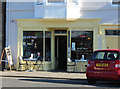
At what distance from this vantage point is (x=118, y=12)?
53.9 ft

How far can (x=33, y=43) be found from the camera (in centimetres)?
1712

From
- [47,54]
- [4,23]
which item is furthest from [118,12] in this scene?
[4,23]

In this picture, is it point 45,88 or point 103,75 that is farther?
point 103,75

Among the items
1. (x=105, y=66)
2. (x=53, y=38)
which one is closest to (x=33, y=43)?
(x=53, y=38)

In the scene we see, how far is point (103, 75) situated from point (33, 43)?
24.5ft

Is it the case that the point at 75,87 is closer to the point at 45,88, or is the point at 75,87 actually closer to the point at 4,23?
the point at 45,88

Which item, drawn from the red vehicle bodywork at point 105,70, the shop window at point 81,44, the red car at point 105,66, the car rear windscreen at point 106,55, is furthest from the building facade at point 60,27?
the red vehicle bodywork at point 105,70

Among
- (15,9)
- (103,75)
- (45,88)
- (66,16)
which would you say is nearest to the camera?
(45,88)

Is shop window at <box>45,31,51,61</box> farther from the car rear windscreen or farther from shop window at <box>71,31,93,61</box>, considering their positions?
the car rear windscreen

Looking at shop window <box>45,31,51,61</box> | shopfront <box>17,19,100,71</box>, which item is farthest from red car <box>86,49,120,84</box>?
shop window <box>45,31,51,61</box>

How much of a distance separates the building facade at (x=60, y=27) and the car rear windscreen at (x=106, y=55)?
514 cm

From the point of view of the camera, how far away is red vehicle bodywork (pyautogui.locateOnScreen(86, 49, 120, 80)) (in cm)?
1059

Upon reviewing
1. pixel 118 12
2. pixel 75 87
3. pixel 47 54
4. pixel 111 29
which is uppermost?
pixel 118 12

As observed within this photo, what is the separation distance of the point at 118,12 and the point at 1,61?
834 centimetres
